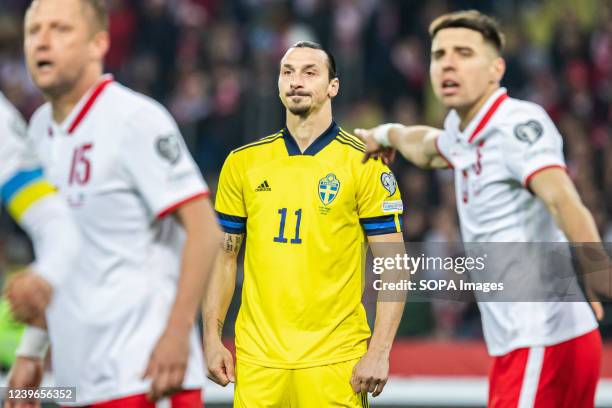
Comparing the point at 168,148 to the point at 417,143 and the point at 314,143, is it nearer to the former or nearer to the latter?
the point at 314,143

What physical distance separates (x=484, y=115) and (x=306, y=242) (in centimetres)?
94

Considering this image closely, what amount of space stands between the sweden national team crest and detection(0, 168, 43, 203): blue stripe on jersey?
178cm

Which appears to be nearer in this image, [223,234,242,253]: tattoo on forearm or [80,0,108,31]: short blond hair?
[80,0,108,31]: short blond hair

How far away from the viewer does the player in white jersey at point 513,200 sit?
429 centimetres

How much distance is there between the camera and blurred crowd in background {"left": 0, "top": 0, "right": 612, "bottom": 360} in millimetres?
10945

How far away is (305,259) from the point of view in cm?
461

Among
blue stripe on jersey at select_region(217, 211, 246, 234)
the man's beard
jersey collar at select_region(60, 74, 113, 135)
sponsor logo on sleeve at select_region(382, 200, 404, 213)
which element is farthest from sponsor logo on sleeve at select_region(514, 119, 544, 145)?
jersey collar at select_region(60, 74, 113, 135)

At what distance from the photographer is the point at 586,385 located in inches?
173

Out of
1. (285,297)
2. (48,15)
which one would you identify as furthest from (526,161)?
(48,15)

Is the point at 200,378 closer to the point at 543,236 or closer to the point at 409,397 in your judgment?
the point at 543,236

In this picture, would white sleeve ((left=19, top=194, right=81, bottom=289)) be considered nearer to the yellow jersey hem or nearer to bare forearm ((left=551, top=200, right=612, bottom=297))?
the yellow jersey hem

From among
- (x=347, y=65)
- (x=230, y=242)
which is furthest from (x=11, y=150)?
(x=347, y=65)

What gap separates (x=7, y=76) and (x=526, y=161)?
9.52 metres

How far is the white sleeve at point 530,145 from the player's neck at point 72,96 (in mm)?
1784
